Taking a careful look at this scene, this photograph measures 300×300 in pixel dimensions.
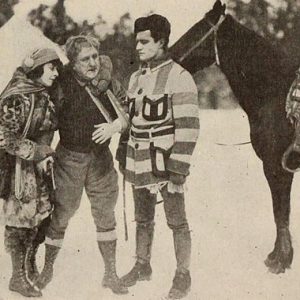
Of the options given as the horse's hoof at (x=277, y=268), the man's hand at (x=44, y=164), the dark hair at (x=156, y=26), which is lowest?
the horse's hoof at (x=277, y=268)

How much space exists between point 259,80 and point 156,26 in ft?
1.67

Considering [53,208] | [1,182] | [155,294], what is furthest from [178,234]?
[1,182]

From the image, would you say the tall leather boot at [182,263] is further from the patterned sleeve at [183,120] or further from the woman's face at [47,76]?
the woman's face at [47,76]

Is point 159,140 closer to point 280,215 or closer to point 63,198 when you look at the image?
point 63,198

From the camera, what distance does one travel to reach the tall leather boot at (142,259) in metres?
2.96

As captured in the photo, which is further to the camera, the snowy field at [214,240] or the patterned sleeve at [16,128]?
the snowy field at [214,240]

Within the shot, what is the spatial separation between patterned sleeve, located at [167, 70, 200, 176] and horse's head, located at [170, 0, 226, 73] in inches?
2.3

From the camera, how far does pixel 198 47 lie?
2908mm

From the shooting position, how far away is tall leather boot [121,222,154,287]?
2963 millimetres

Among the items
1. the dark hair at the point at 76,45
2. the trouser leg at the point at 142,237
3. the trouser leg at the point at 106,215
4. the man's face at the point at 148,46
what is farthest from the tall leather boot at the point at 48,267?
the man's face at the point at 148,46

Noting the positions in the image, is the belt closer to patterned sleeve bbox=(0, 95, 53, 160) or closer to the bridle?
the bridle

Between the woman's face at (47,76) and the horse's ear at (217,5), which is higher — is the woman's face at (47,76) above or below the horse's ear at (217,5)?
below

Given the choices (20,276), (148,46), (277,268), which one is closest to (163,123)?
(148,46)

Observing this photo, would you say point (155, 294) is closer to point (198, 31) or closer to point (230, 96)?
point (230, 96)
